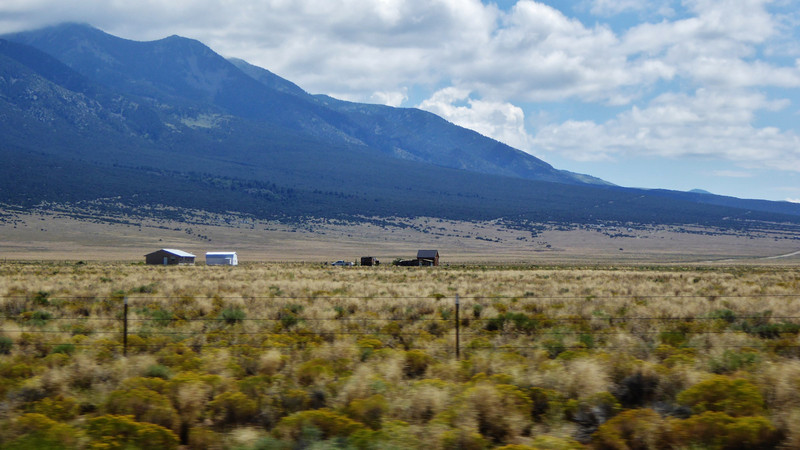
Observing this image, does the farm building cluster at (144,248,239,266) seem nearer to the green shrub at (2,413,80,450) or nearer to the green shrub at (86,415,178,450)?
the green shrub at (2,413,80,450)

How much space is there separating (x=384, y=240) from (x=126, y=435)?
139 metres

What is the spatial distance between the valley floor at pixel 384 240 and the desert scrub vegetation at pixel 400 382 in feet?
277

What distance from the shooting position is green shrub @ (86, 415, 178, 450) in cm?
699

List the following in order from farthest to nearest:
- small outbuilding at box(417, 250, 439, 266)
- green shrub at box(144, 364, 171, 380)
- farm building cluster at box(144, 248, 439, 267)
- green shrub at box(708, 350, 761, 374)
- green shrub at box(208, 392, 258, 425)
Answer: small outbuilding at box(417, 250, 439, 266) < farm building cluster at box(144, 248, 439, 267) < green shrub at box(708, 350, 761, 374) < green shrub at box(144, 364, 171, 380) < green shrub at box(208, 392, 258, 425)

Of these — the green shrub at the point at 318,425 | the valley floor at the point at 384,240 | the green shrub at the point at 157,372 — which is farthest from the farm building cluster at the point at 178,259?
the green shrub at the point at 318,425

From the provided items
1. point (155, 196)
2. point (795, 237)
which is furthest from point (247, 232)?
point (795, 237)

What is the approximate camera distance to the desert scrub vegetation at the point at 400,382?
7207mm

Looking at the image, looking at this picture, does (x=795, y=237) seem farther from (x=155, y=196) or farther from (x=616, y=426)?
(x=616, y=426)

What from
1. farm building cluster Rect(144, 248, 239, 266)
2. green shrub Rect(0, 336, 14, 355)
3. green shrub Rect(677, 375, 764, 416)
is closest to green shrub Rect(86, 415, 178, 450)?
green shrub Rect(0, 336, 14, 355)

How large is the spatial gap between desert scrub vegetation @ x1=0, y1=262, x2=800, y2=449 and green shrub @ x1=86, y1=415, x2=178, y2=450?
2cm

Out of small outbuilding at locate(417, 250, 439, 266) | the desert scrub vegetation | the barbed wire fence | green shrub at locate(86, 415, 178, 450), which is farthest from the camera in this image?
small outbuilding at locate(417, 250, 439, 266)

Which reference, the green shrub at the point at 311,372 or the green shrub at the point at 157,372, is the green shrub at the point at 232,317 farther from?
the green shrub at the point at 311,372

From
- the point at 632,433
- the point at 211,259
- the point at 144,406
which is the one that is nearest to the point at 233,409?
the point at 144,406

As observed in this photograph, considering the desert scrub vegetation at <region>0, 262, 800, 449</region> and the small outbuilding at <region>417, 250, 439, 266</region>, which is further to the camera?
the small outbuilding at <region>417, 250, 439, 266</region>
